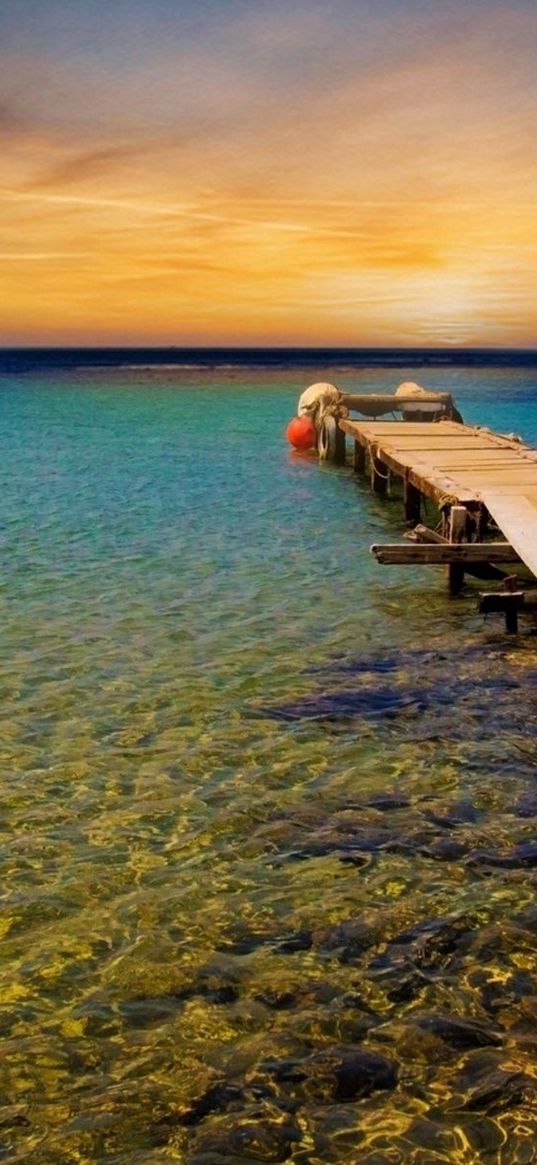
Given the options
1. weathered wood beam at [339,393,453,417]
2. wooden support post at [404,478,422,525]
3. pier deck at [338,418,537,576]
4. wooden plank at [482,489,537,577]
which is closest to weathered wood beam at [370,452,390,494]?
pier deck at [338,418,537,576]

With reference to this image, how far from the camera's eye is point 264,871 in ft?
21.6

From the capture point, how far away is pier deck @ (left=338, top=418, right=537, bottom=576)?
42.3ft

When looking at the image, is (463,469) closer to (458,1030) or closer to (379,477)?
(379,477)

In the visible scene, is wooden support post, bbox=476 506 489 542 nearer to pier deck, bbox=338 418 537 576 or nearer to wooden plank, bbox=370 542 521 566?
pier deck, bbox=338 418 537 576

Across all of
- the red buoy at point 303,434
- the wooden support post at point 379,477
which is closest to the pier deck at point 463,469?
the wooden support post at point 379,477

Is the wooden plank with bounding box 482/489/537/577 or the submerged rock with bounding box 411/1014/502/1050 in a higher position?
the wooden plank with bounding box 482/489/537/577

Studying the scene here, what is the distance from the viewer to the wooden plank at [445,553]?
12.4 metres

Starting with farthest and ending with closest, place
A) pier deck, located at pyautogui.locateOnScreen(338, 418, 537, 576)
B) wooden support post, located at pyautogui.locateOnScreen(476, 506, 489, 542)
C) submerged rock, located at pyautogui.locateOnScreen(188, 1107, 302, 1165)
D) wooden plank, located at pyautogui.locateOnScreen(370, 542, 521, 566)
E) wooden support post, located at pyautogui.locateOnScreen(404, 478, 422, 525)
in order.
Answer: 1. wooden support post, located at pyautogui.locateOnScreen(404, 478, 422, 525)
2. wooden support post, located at pyautogui.locateOnScreen(476, 506, 489, 542)
3. pier deck, located at pyautogui.locateOnScreen(338, 418, 537, 576)
4. wooden plank, located at pyautogui.locateOnScreen(370, 542, 521, 566)
5. submerged rock, located at pyautogui.locateOnScreen(188, 1107, 302, 1165)

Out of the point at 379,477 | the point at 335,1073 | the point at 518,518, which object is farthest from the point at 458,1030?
the point at 379,477

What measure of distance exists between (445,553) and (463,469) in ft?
17.2

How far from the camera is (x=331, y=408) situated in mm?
31578

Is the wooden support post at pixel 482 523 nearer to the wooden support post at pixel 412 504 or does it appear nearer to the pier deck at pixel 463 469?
the pier deck at pixel 463 469

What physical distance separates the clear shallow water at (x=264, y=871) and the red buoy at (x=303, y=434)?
62.0ft

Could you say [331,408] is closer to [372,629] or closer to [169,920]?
[372,629]
